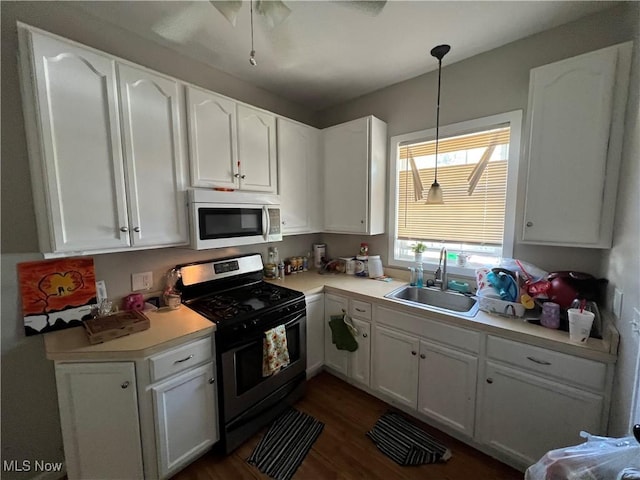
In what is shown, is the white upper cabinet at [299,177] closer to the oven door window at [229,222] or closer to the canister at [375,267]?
the oven door window at [229,222]

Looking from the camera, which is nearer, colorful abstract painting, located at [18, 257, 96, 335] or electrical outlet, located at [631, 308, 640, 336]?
electrical outlet, located at [631, 308, 640, 336]

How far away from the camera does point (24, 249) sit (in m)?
1.40

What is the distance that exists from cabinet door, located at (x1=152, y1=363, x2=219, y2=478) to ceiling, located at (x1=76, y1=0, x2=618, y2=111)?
1936 mm

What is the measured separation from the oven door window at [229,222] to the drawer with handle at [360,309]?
3.24 feet

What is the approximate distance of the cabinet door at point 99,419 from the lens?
128cm

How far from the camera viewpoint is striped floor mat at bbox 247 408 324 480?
159 centimetres

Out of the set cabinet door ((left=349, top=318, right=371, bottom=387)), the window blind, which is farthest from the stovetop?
the window blind

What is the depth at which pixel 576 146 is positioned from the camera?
1434 mm

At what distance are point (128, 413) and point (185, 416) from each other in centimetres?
29

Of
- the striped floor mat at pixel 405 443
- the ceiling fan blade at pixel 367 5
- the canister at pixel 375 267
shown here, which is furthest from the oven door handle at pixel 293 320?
the ceiling fan blade at pixel 367 5

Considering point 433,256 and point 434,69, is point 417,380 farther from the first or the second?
point 434,69

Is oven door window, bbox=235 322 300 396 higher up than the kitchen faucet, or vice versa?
the kitchen faucet

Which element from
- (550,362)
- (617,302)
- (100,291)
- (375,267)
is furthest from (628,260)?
(100,291)

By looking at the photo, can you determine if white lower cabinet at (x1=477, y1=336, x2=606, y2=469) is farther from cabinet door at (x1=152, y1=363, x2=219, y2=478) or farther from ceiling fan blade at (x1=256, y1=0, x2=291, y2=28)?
ceiling fan blade at (x1=256, y1=0, x2=291, y2=28)
